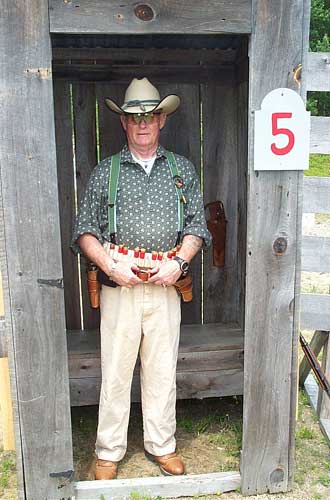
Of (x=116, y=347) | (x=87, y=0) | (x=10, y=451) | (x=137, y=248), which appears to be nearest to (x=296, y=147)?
(x=137, y=248)

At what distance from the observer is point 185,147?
398 cm

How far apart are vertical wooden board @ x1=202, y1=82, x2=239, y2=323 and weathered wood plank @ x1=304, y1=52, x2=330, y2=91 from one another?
710 millimetres

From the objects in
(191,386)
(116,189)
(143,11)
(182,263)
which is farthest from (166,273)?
(143,11)

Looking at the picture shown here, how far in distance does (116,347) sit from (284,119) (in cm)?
141

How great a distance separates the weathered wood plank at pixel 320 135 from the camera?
11.0 ft

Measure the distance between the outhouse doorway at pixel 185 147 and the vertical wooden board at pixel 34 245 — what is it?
2.15 ft

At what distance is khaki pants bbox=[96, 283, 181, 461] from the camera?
9.82 feet

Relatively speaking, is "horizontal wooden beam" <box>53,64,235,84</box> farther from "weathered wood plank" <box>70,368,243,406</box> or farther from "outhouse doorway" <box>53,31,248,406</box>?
"weathered wood plank" <box>70,368,243,406</box>

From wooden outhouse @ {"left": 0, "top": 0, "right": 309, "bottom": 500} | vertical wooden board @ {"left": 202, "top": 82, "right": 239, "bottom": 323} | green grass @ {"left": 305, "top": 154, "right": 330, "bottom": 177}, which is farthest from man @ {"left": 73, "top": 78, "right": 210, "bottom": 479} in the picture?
green grass @ {"left": 305, "top": 154, "right": 330, "bottom": 177}

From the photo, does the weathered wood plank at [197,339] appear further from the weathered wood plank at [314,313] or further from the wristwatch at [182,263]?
the wristwatch at [182,263]

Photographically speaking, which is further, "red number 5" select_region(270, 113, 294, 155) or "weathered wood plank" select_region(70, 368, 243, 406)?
"weathered wood plank" select_region(70, 368, 243, 406)

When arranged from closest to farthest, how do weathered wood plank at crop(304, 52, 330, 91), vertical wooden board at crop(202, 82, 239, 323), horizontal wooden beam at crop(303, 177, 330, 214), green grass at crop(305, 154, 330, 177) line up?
1. weathered wood plank at crop(304, 52, 330, 91)
2. horizontal wooden beam at crop(303, 177, 330, 214)
3. vertical wooden board at crop(202, 82, 239, 323)
4. green grass at crop(305, 154, 330, 177)

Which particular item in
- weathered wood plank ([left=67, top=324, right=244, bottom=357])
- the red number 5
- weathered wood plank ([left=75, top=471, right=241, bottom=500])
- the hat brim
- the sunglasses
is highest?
the hat brim

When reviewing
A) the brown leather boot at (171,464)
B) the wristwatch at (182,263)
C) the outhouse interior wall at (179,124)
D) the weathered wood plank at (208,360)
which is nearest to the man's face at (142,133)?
the wristwatch at (182,263)
